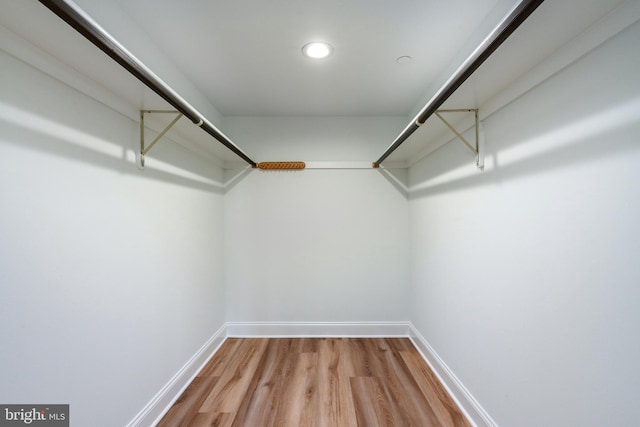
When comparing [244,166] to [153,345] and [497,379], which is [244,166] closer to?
[153,345]

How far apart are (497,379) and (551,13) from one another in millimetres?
1590

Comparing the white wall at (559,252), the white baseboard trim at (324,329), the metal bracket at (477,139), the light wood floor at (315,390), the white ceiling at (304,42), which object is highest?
the white ceiling at (304,42)

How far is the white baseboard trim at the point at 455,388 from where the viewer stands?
155 centimetres

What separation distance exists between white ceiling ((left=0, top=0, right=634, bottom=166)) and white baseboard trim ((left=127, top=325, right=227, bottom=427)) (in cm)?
168

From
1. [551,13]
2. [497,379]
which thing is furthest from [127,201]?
[497,379]

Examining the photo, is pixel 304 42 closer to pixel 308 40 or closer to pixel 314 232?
pixel 308 40

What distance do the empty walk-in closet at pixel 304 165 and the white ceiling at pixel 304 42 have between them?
0.5 inches

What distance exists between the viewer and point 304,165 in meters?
2.91

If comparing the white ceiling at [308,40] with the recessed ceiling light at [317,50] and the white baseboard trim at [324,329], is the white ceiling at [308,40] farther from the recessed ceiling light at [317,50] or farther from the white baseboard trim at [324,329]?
the white baseboard trim at [324,329]

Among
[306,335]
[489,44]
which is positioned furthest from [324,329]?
[489,44]

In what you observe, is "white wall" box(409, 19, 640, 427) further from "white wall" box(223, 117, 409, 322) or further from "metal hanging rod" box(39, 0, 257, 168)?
"metal hanging rod" box(39, 0, 257, 168)

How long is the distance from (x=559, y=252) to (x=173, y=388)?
7.56 ft

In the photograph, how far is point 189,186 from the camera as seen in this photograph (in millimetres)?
2191

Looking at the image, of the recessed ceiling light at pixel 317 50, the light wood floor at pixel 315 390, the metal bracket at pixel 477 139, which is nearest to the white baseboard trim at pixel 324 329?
the light wood floor at pixel 315 390
